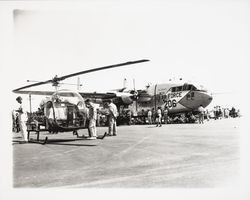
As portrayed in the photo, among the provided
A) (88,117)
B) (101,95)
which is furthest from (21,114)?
(101,95)

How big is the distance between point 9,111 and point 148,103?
1057 cm

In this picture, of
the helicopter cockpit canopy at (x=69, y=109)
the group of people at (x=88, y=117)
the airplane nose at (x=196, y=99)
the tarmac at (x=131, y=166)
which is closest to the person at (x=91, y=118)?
the group of people at (x=88, y=117)

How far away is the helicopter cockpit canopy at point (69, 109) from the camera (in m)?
8.92

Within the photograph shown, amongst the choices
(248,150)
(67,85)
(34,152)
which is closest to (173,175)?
(248,150)

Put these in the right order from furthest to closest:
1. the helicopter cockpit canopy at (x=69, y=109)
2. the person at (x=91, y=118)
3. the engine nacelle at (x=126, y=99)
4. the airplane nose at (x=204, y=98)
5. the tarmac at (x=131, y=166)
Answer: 1. the engine nacelle at (x=126, y=99)
2. the airplane nose at (x=204, y=98)
3. the person at (x=91, y=118)
4. the helicopter cockpit canopy at (x=69, y=109)
5. the tarmac at (x=131, y=166)

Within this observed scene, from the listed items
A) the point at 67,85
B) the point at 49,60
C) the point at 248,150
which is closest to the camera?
the point at 248,150

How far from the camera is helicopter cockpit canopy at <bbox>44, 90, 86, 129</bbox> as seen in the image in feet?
29.3

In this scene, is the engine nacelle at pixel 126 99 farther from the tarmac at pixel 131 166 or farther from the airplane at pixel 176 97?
the tarmac at pixel 131 166

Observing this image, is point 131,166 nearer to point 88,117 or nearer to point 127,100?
point 88,117

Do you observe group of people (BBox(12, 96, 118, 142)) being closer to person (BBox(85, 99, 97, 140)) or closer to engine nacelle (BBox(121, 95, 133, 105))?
person (BBox(85, 99, 97, 140))

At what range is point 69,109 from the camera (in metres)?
9.09

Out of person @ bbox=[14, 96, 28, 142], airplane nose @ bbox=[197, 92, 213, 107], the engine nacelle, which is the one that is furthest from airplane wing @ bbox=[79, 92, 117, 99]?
person @ bbox=[14, 96, 28, 142]

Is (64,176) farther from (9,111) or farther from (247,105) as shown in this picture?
(247,105)

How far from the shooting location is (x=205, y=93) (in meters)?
14.4
